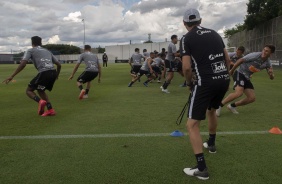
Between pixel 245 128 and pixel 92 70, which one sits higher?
pixel 92 70

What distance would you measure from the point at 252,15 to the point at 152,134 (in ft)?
105

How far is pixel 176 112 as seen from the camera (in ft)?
25.8

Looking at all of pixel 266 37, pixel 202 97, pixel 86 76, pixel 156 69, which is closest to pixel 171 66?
pixel 86 76

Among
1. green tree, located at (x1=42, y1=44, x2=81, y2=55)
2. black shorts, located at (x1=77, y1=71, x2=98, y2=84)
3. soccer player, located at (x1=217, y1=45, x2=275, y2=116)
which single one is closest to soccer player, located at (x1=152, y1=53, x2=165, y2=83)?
black shorts, located at (x1=77, y1=71, x2=98, y2=84)

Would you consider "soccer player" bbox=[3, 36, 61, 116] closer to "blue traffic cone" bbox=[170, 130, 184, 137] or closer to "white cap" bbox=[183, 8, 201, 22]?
"blue traffic cone" bbox=[170, 130, 184, 137]

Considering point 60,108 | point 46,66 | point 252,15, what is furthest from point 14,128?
point 252,15

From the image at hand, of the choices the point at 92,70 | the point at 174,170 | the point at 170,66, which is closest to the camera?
the point at 174,170

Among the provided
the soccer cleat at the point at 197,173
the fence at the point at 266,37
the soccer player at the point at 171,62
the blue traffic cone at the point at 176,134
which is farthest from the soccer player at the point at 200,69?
the fence at the point at 266,37

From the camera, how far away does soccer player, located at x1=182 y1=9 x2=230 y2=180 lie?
12.2 feet

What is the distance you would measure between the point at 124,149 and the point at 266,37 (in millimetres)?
30202

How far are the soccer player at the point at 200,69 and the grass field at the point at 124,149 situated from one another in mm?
423

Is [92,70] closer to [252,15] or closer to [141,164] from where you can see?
[141,164]

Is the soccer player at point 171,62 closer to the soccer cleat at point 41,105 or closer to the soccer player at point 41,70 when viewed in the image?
the soccer player at point 41,70

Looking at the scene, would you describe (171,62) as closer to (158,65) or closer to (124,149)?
(158,65)
